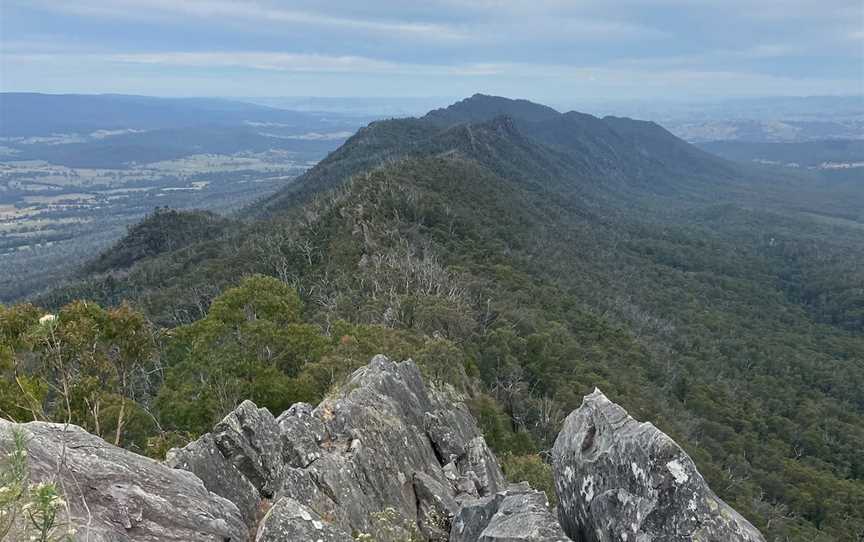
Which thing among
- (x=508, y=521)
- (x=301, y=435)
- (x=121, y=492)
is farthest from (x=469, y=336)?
(x=121, y=492)

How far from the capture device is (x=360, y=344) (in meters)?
40.6

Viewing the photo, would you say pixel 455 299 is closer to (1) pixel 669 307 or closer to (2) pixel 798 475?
(2) pixel 798 475

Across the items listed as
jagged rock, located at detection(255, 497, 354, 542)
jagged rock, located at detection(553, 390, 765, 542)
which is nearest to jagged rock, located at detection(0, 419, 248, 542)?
jagged rock, located at detection(255, 497, 354, 542)

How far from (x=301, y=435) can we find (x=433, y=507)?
5.59m

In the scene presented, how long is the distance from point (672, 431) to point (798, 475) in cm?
2735

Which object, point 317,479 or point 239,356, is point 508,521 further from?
point 239,356

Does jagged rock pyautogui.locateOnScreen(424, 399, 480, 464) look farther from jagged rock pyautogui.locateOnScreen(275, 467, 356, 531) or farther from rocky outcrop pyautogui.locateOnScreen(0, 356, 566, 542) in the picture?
jagged rock pyautogui.locateOnScreen(275, 467, 356, 531)

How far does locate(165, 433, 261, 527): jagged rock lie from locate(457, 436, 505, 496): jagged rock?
1073cm

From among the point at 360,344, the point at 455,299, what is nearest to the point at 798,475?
the point at 455,299

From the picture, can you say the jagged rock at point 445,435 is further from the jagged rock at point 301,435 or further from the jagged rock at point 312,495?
the jagged rock at point 312,495

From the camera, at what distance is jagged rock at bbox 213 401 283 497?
1864 cm

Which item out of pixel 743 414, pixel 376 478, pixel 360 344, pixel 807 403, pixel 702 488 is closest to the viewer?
pixel 702 488

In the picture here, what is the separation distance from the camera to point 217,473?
57.0 ft

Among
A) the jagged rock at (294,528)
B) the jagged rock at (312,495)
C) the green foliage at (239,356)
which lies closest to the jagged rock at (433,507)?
the jagged rock at (312,495)
